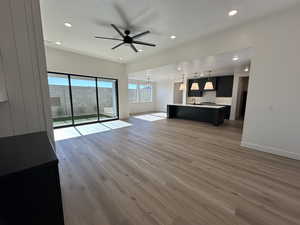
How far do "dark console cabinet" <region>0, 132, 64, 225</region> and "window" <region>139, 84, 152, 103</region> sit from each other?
30.1 feet

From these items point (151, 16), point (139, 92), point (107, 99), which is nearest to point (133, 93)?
point (139, 92)

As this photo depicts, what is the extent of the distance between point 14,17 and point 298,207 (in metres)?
3.74

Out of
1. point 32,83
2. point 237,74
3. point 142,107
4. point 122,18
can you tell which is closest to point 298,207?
point 32,83

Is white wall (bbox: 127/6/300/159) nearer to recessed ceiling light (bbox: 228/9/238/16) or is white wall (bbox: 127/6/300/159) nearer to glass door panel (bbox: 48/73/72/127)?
recessed ceiling light (bbox: 228/9/238/16)

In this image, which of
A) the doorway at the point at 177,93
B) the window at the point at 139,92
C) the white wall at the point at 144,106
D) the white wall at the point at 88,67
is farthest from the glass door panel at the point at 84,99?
the doorway at the point at 177,93

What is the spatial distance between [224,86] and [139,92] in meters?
5.65

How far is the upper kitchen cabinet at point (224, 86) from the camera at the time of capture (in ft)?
22.8

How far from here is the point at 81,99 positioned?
5719 millimetres

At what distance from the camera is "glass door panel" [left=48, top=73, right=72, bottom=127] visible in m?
5.03

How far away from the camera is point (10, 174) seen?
611 mm

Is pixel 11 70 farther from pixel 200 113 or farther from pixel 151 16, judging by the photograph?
pixel 200 113

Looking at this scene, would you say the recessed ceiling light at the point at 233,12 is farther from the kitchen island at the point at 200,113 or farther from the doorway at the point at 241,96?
the doorway at the point at 241,96

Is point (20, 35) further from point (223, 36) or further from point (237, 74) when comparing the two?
point (237, 74)

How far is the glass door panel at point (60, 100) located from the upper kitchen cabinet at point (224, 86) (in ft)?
25.5
